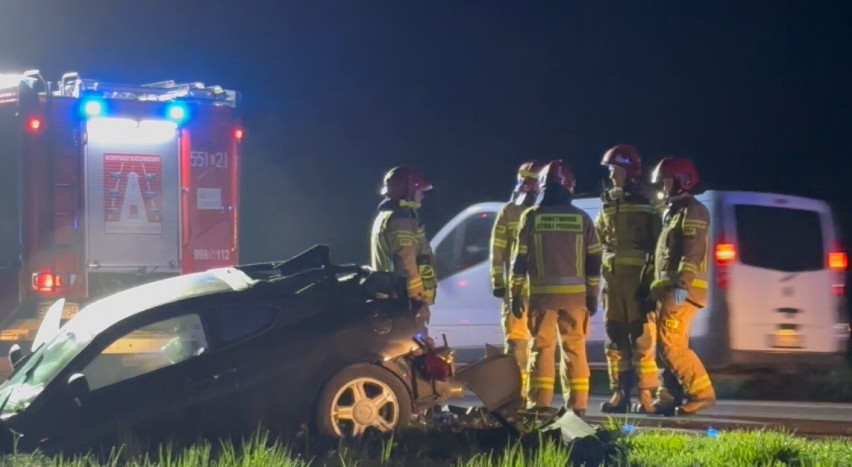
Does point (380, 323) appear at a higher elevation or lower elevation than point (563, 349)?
higher

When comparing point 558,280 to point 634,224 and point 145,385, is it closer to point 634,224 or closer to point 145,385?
point 634,224

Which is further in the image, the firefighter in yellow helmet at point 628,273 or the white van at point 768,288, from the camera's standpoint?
the white van at point 768,288

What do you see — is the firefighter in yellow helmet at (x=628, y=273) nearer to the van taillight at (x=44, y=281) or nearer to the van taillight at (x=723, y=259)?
the van taillight at (x=723, y=259)

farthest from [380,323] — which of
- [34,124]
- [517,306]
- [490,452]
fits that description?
[34,124]

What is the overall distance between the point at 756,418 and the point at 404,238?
2.78 meters

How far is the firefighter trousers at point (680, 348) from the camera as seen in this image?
9133 mm

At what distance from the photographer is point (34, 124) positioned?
11500 mm

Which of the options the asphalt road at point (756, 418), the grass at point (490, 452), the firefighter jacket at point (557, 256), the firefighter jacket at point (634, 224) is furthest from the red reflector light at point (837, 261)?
the grass at point (490, 452)

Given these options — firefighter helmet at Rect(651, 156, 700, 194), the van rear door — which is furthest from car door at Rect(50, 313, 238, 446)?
the van rear door

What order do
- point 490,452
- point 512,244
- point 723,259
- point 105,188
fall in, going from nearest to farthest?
point 490,452 < point 512,244 < point 723,259 < point 105,188

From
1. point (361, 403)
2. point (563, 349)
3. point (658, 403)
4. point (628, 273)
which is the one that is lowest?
point (658, 403)

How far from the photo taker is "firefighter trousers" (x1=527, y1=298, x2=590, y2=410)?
9062mm

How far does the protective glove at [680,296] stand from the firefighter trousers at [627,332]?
1.35ft

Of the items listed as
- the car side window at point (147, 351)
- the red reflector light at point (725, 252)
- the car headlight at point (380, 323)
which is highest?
the red reflector light at point (725, 252)
